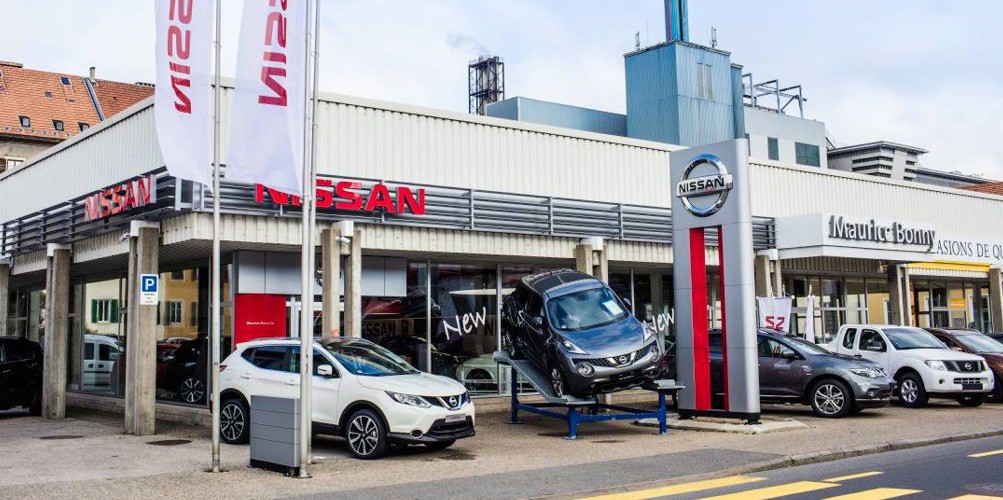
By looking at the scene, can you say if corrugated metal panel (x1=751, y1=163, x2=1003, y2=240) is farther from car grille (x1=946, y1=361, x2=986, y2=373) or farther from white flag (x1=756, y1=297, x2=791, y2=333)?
car grille (x1=946, y1=361, x2=986, y2=373)

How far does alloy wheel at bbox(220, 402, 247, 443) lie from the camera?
48.0 feet

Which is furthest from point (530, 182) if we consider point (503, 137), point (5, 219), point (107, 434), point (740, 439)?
point (5, 219)

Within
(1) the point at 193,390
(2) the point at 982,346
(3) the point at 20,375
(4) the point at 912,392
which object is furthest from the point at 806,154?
(3) the point at 20,375

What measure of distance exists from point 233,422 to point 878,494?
942 centimetres

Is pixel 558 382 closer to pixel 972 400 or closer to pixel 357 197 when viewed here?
pixel 357 197

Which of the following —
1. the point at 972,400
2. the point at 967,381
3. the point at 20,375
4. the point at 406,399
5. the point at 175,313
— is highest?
the point at 175,313

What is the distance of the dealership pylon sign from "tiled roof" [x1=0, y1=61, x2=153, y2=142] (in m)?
52.4

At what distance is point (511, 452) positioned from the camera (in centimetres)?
1380

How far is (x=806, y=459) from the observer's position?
12414 mm

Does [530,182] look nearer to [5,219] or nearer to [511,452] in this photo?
[511,452]

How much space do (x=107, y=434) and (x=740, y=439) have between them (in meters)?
10.8

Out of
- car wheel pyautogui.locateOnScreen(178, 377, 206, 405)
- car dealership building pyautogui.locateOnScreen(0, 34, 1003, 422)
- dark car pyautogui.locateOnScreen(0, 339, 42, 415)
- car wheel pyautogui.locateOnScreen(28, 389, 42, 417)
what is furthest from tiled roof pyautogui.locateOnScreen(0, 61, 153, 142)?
car wheel pyautogui.locateOnScreen(178, 377, 206, 405)

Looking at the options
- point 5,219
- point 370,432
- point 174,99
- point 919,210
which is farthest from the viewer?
point 919,210

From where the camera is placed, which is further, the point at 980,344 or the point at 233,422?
the point at 980,344
